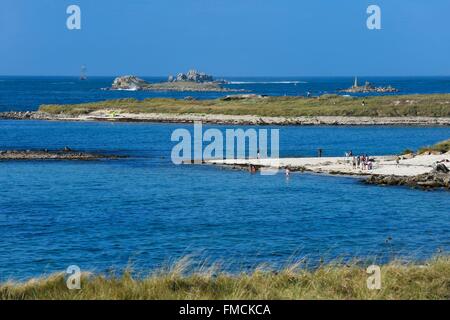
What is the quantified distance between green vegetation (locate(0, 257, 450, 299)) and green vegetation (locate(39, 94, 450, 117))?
362 feet

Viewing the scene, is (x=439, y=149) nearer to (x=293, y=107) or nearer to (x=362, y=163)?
(x=362, y=163)

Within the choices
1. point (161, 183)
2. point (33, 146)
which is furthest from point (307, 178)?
point (33, 146)

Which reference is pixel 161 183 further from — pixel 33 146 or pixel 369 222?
pixel 33 146

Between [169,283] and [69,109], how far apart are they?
131199 millimetres

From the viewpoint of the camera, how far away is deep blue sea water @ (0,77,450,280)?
29266 mm

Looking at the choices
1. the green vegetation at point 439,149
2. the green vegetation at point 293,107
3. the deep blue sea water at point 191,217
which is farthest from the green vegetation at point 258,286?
the green vegetation at point 293,107

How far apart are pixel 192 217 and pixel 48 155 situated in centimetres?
3614

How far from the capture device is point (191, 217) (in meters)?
39.8

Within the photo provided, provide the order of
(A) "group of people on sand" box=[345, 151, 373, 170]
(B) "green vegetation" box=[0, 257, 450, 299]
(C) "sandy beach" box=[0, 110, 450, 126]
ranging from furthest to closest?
(C) "sandy beach" box=[0, 110, 450, 126] → (A) "group of people on sand" box=[345, 151, 373, 170] → (B) "green vegetation" box=[0, 257, 450, 299]

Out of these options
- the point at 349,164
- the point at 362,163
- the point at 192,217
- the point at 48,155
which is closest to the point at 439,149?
the point at 349,164

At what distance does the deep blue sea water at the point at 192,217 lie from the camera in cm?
2927

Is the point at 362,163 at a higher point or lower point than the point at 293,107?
lower

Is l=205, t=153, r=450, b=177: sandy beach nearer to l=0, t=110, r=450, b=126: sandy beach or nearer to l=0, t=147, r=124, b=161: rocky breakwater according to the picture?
l=0, t=147, r=124, b=161: rocky breakwater

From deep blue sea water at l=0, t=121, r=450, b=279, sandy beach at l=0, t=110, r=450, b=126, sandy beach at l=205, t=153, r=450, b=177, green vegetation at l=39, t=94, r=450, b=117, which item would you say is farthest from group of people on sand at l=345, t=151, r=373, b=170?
green vegetation at l=39, t=94, r=450, b=117
